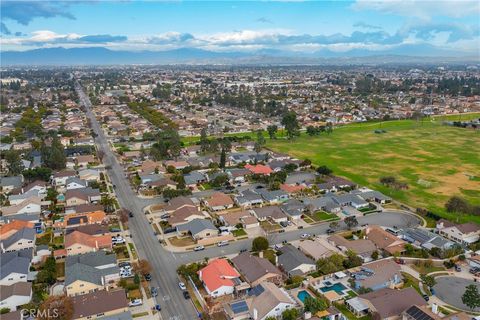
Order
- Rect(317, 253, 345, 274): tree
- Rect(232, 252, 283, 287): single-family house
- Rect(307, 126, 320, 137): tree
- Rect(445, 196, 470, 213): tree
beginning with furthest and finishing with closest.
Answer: Rect(307, 126, 320, 137): tree → Rect(445, 196, 470, 213): tree → Rect(317, 253, 345, 274): tree → Rect(232, 252, 283, 287): single-family house

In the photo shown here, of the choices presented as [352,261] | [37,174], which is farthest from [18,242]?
[352,261]

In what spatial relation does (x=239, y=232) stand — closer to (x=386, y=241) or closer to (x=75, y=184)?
(x=386, y=241)

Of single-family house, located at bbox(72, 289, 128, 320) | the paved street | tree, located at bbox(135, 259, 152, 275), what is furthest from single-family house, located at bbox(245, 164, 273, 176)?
single-family house, located at bbox(72, 289, 128, 320)

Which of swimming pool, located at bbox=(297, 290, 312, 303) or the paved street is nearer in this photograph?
the paved street

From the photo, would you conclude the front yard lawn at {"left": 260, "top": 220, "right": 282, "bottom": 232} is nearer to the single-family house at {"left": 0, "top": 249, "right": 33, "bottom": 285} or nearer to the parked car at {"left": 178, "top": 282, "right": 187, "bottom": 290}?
the parked car at {"left": 178, "top": 282, "right": 187, "bottom": 290}

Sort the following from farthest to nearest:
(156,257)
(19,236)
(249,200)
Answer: (249,200) < (19,236) < (156,257)

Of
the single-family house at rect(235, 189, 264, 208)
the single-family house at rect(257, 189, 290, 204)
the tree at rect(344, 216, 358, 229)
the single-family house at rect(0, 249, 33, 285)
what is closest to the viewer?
the single-family house at rect(0, 249, 33, 285)

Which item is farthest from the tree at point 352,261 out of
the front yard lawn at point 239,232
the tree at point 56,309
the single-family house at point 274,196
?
the tree at point 56,309
